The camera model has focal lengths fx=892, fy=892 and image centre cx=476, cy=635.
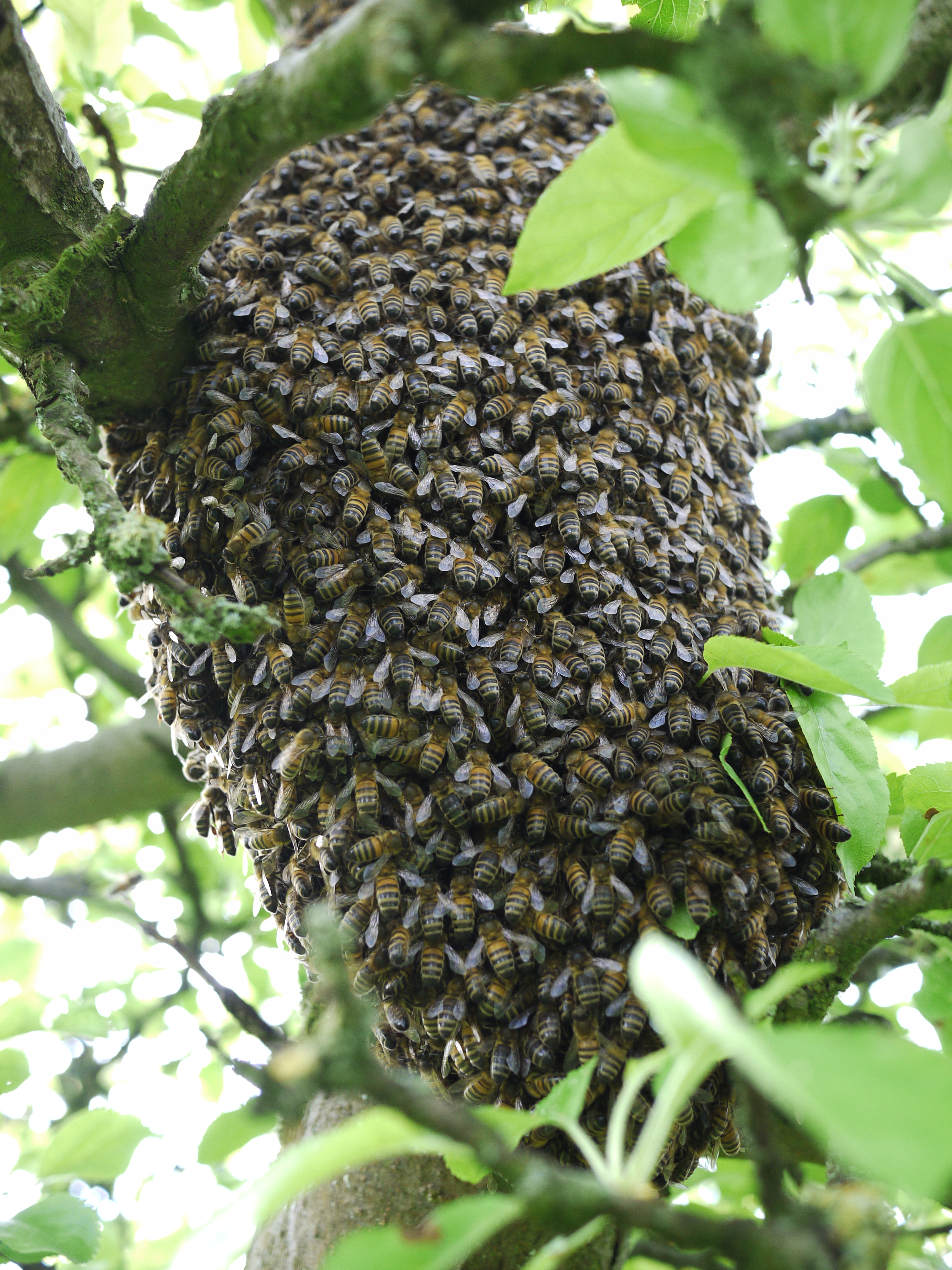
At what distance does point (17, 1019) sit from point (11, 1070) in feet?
1.87

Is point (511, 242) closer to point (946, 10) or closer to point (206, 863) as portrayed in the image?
point (946, 10)

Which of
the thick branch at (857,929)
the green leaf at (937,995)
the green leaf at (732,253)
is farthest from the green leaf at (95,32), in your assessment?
the green leaf at (937,995)

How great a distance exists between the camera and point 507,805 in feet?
6.04

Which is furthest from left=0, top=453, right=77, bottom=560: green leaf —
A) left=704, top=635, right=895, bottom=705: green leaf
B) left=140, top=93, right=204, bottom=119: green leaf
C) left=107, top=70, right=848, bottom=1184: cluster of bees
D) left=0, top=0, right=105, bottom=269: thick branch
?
left=704, top=635, right=895, bottom=705: green leaf

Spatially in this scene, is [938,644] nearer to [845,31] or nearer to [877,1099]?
[845,31]

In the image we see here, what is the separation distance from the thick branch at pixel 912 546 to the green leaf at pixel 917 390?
2551mm

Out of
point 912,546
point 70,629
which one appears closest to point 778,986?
point 912,546

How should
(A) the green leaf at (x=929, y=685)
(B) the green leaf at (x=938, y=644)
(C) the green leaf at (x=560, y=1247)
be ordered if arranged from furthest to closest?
(B) the green leaf at (x=938, y=644) → (A) the green leaf at (x=929, y=685) → (C) the green leaf at (x=560, y=1247)

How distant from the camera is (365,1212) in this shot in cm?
189

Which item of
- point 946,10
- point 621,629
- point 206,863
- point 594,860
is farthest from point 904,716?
point 206,863

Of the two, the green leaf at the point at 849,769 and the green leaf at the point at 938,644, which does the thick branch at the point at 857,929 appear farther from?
the green leaf at the point at 938,644

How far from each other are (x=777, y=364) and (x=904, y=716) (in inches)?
78.6

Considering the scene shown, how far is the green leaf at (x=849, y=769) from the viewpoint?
Result: 5.84ft

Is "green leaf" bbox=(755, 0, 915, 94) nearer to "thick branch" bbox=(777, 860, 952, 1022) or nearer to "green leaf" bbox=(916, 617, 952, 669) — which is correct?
"thick branch" bbox=(777, 860, 952, 1022)
